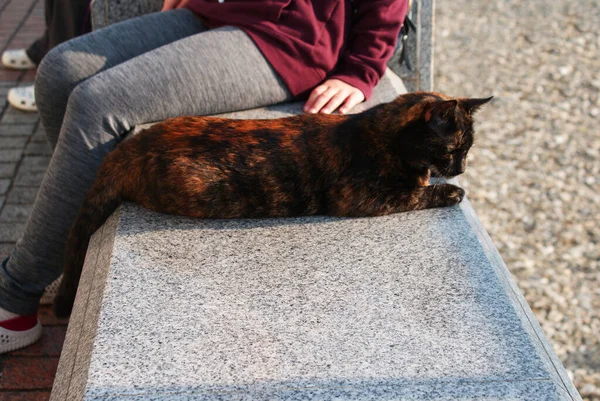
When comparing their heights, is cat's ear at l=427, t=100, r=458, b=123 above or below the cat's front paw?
above

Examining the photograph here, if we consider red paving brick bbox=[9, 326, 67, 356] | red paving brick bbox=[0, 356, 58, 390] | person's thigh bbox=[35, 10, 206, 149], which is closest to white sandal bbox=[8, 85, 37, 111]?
person's thigh bbox=[35, 10, 206, 149]

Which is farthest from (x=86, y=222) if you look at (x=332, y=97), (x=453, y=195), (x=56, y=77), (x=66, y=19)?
(x=66, y=19)

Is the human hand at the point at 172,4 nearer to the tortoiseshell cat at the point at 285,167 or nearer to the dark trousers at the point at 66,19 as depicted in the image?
the dark trousers at the point at 66,19

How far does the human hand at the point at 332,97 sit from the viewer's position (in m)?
2.94

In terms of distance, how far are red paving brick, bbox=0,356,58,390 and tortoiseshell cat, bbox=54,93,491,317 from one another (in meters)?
0.45

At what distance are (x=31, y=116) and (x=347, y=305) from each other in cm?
370

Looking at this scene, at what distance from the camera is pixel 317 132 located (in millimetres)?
2574

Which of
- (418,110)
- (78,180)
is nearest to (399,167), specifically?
(418,110)

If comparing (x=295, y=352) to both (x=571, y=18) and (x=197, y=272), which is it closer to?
(x=197, y=272)

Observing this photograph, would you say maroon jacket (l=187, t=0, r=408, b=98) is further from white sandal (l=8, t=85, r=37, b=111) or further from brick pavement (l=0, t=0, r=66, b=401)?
white sandal (l=8, t=85, r=37, b=111)

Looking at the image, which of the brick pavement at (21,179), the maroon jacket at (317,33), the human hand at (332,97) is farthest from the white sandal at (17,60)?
the human hand at (332,97)

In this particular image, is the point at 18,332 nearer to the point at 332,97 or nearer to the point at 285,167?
the point at 285,167

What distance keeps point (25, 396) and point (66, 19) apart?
2.71m

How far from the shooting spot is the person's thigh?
9.81 feet
